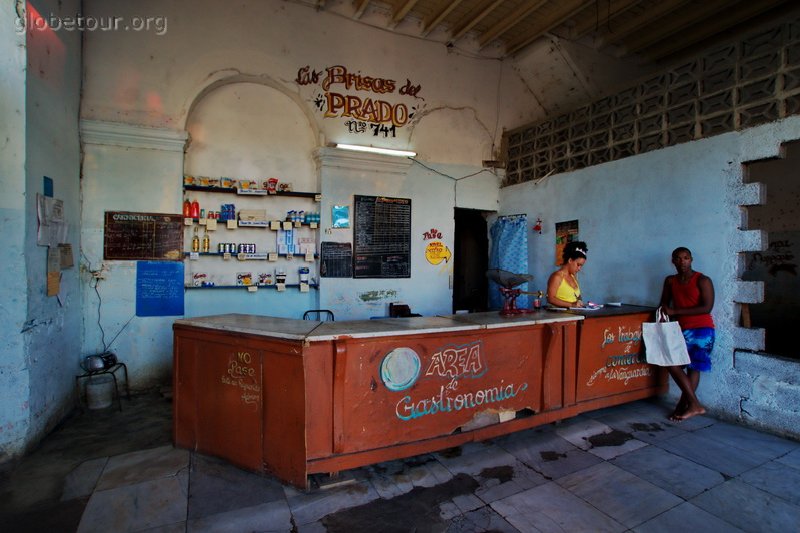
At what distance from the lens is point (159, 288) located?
4.69 m

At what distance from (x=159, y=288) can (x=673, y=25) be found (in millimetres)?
7871

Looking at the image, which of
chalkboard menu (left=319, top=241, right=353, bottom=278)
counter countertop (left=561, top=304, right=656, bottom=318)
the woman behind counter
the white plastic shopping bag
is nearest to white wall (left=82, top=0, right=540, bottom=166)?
chalkboard menu (left=319, top=241, right=353, bottom=278)

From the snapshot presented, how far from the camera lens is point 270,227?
5.28 m

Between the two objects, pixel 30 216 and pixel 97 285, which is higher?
pixel 30 216

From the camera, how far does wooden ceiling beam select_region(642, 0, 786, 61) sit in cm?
529

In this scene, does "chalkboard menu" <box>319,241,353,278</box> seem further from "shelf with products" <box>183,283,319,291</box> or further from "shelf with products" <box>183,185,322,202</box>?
"shelf with products" <box>183,185,322,202</box>

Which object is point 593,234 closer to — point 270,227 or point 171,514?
point 270,227

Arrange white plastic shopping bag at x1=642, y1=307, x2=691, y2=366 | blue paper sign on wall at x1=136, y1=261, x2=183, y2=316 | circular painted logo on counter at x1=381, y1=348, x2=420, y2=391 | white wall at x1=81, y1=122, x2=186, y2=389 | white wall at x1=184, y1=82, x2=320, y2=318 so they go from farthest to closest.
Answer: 1. white wall at x1=184, y1=82, x2=320, y2=318
2. blue paper sign on wall at x1=136, y1=261, x2=183, y2=316
3. white wall at x1=81, y1=122, x2=186, y2=389
4. white plastic shopping bag at x1=642, y1=307, x2=691, y2=366
5. circular painted logo on counter at x1=381, y1=348, x2=420, y2=391

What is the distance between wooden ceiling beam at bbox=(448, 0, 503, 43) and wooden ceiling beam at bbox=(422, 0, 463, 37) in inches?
14.3

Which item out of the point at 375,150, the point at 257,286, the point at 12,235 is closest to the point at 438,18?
the point at 375,150

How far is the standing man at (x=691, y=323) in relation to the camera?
12.6ft

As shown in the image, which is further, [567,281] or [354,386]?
[567,281]

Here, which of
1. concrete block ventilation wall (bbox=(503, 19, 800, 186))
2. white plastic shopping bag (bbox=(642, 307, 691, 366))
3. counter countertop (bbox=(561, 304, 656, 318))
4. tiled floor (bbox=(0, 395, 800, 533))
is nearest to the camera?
tiled floor (bbox=(0, 395, 800, 533))

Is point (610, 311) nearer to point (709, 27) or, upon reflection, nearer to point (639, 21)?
point (639, 21)
